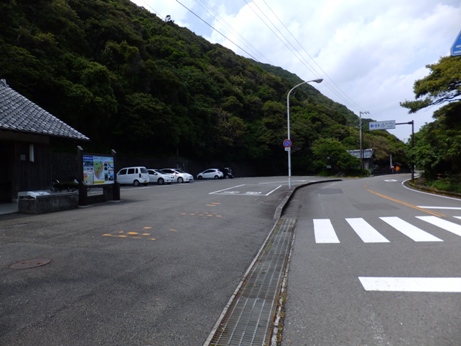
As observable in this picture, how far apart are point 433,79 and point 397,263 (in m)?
19.4

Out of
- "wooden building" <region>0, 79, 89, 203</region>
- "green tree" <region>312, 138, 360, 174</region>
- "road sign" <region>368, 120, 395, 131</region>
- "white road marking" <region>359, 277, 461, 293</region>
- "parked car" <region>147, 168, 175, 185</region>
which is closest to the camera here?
"white road marking" <region>359, 277, 461, 293</region>

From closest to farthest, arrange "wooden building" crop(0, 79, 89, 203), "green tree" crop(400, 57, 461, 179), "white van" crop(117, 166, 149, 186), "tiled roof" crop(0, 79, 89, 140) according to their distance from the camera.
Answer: "tiled roof" crop(0, 79, 89, 140), "wooden building" crop(0, 79, 89, 203), "green tree" crop(400, 57, 461, 179), "white van" crop(117, 166, 149, 186)

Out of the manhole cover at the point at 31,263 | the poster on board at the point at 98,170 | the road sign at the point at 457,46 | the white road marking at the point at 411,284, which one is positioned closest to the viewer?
the white road marking at the point at 411,284

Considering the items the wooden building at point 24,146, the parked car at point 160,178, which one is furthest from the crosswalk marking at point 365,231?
the parked car at point 160,178

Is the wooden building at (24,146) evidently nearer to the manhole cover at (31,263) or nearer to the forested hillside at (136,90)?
the manhole cover at (31,263)

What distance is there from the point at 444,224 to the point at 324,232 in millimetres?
3457

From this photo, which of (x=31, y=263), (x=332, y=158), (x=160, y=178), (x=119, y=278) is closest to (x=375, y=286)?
(x=119, y=278)

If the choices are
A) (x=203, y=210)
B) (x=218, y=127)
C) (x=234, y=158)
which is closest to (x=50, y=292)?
(x=203, y=210)

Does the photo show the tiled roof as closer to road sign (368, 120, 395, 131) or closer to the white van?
the white van

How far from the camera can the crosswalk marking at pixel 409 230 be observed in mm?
8211

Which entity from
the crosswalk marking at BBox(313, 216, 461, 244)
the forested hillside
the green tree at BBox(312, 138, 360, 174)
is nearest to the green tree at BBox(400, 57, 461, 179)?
the crosswalk marking at BBox(313, 216, 461, 244)

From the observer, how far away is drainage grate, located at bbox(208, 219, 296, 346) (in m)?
3.70

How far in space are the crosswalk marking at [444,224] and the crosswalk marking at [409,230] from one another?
0.69 m

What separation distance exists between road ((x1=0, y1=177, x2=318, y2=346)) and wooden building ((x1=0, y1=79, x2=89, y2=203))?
540cm
